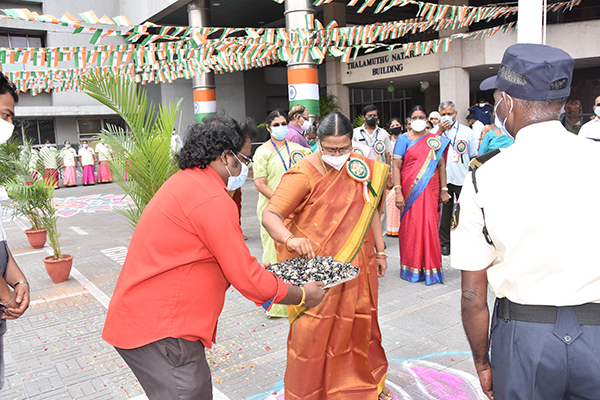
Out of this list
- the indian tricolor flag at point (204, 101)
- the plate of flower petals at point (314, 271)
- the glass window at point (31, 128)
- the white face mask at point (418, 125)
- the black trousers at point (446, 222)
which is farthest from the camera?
the glass window at point (31, 128)

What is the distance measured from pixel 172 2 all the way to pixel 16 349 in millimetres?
15389

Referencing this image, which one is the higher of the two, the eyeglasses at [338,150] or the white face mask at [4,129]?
the white face mask at [4,129]

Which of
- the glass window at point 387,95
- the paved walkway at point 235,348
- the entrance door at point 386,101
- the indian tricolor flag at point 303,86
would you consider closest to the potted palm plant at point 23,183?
the paved walkway at point 235,348

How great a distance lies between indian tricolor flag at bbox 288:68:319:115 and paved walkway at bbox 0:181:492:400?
675 cm

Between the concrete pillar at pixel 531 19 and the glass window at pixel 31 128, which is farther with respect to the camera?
the glass window at pixel 31 128

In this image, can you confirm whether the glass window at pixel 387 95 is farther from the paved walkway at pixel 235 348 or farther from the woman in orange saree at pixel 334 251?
the woman in orange saree at pixel 334 251

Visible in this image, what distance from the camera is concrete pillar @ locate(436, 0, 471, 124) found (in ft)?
45.4

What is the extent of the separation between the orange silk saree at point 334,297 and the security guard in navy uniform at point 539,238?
1.23 m

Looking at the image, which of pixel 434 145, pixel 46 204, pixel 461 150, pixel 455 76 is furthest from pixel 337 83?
pixel 46 204

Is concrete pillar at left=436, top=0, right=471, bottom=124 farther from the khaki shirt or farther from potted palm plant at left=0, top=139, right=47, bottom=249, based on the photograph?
the khaki shirt

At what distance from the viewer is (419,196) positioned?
5172 mm

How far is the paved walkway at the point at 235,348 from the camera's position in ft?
10.3

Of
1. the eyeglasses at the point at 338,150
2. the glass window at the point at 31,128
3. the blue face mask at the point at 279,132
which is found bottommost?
the eyeglasses at the point at 338,150

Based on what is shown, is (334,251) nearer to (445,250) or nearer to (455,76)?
(445,250)
